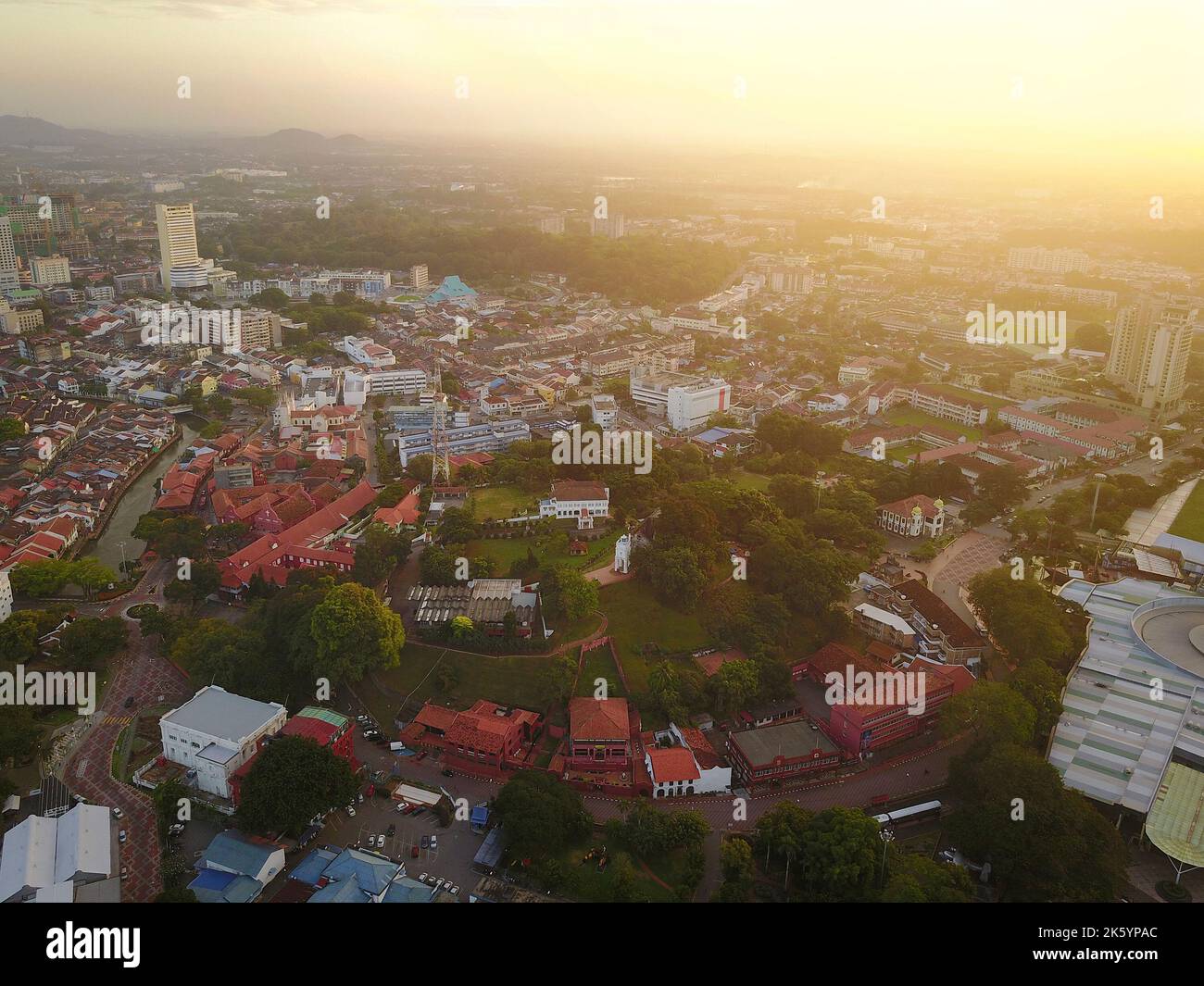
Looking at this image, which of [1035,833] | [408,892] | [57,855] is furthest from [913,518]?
[57,855]

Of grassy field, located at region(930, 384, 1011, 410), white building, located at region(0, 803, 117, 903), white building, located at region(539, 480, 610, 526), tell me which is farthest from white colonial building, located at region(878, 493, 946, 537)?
white building, located at region(0, 803, 117, 903)

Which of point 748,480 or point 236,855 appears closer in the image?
point 236,855

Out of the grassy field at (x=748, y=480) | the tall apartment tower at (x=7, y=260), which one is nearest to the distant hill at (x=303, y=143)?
the tall apartment tower at (x=7, y=260)

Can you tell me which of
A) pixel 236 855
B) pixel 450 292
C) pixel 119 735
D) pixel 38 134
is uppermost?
pixel 38 134

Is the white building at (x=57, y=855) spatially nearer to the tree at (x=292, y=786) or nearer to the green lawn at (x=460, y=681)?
the tree at (x=292, y=786)

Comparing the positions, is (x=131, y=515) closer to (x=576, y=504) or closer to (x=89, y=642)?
(x=89, y=642)
